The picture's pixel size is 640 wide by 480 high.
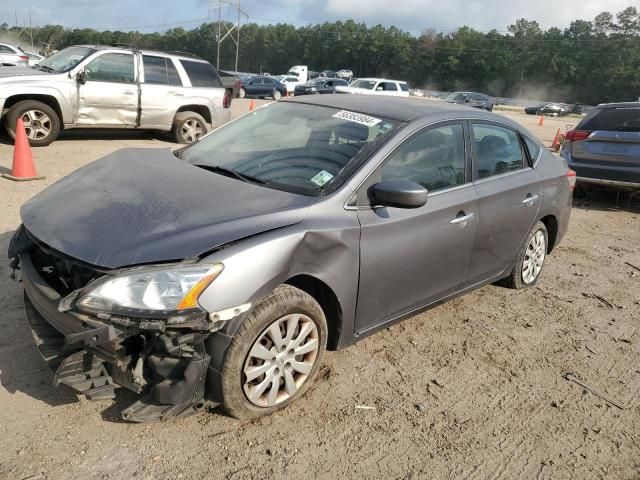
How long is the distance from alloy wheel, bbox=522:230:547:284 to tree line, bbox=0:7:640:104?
266ft

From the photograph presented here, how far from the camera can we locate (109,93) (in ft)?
32.3

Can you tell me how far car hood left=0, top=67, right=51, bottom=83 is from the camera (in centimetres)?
888

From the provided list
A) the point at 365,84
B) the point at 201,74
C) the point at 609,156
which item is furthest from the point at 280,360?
the point at 365,84

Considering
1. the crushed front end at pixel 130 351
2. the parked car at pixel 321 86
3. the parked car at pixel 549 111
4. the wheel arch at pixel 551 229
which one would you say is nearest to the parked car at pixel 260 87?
the parked car at pixel 321 86

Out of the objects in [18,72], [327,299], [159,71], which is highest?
[159,71]

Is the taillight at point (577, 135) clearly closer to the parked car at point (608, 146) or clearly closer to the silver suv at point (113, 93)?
the parked car at point (608, 146)

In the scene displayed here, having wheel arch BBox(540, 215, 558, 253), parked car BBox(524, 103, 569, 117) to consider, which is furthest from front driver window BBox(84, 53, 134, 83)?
parked car BBox(524, 103, 569, 117)

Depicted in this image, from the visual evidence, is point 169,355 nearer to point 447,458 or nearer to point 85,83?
point 447,458

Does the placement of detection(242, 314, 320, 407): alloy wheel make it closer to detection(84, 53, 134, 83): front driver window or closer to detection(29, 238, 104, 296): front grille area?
detection(29, 238, 104, 296): front grille area

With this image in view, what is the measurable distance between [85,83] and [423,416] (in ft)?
28.6

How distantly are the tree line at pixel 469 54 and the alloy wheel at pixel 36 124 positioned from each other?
2932 inches

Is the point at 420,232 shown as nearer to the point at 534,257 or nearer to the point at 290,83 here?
the point at 534,257

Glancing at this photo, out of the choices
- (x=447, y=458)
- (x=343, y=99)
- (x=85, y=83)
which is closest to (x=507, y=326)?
(x=447, y=458)

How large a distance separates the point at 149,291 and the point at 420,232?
1.77 m
